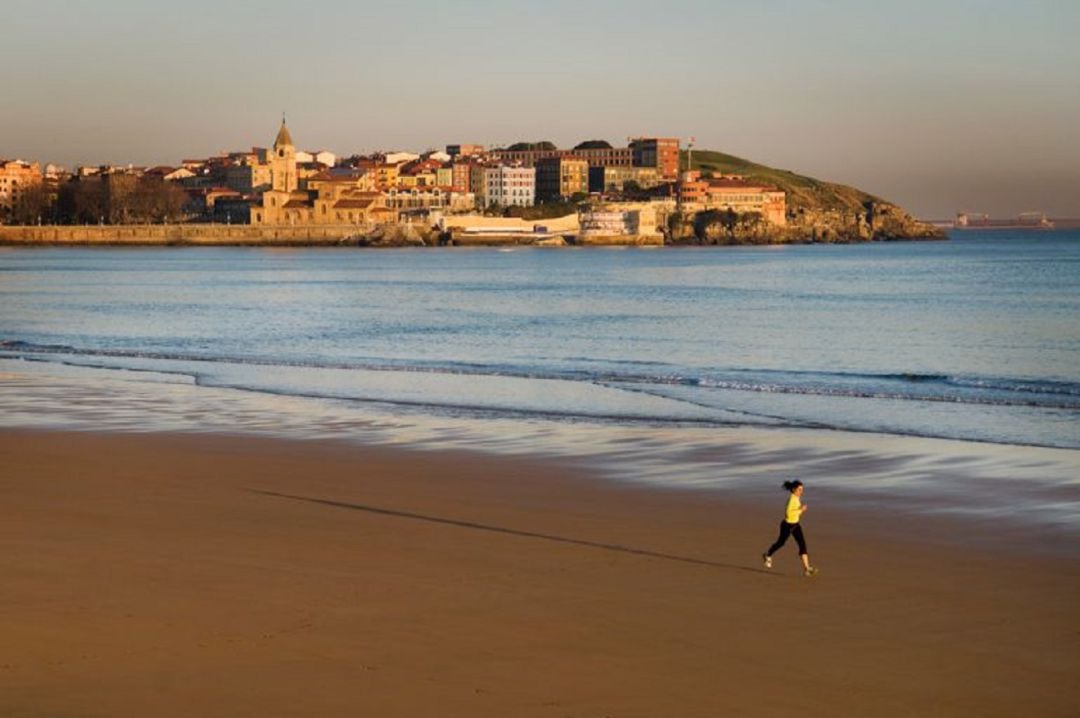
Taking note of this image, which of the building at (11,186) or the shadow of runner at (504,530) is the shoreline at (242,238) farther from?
the shadow of runner at (504,530)

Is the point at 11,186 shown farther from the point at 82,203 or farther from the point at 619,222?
Result: the point at 619,222

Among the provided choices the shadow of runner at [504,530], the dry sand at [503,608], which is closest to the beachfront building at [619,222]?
the dry sand at [503,608]

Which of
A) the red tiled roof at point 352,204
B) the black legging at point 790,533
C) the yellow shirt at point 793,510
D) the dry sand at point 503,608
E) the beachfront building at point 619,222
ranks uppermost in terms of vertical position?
the red tiled roof at point 352,204

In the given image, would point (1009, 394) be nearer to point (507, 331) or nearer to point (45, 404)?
point (45, 404)

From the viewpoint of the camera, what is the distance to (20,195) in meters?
184

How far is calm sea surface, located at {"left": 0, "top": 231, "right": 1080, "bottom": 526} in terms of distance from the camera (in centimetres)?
2125

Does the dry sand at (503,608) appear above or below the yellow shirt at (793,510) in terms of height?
below

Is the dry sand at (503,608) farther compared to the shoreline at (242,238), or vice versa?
the shoreline at (242,238)

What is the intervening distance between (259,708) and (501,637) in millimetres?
1776

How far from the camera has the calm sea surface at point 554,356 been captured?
21.2 meters

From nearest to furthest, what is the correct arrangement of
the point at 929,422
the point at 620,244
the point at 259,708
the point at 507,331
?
the point at 259,708 < the point at 929,422 < the point at 507,331 < the point at 620,244

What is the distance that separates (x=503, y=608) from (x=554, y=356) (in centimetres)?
2442

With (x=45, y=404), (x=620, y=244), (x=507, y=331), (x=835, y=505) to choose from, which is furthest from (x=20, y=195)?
(x=835, y=505)

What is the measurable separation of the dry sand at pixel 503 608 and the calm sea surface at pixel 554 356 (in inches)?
A: 264
